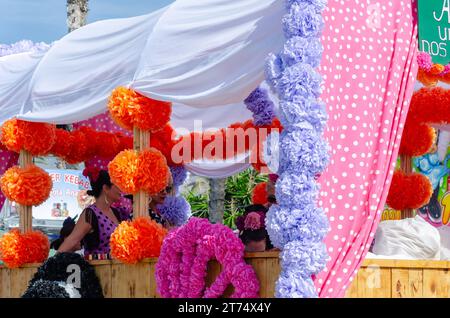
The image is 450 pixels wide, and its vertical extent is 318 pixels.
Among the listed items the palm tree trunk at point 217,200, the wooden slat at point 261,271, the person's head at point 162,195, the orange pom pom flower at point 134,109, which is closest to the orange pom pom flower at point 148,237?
the orange pom pom flower at point 134,109

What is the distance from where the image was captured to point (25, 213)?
8.93 m

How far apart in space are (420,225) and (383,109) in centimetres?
147

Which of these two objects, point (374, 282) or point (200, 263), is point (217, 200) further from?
point (374, 282)

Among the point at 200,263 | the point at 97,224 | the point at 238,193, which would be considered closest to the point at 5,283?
the point at 97,224

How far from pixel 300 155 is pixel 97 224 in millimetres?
3015

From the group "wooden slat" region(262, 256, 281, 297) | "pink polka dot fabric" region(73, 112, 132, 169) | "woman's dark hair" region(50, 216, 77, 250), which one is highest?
"pink polka dot fabric" region(73, 112, 132, 169)

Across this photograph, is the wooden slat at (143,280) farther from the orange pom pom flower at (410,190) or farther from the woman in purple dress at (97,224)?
the orange pom pom flower at (410,190)

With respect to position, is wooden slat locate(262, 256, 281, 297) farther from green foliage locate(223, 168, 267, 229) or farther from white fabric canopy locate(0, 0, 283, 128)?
green foliage locate(223, 168, 267, 229)

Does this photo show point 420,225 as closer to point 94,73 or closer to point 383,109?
point 383,109

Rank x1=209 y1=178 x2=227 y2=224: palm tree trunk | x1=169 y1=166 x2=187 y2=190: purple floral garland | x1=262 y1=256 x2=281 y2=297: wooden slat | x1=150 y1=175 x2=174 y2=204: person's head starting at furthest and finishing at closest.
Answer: x1=209 y1=178 x2=227 y2=224: palm tree trunk, x1=169 y1=166 x2=187 y2=190: purple floral garland, x1=150 y1=175 x2=174 y2=204: person's head, x1=262 y1=256 x2=281 y2=297: wooden slat

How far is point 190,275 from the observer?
671 cm

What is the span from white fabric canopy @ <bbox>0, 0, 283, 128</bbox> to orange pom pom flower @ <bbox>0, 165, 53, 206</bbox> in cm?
56

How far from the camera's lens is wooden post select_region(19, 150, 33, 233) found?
8.90 m

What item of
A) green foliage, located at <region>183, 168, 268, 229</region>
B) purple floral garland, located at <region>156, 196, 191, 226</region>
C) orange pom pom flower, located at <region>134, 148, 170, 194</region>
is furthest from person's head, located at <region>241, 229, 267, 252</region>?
green foliage, located at <region>183, 168, 268, 229</region>
